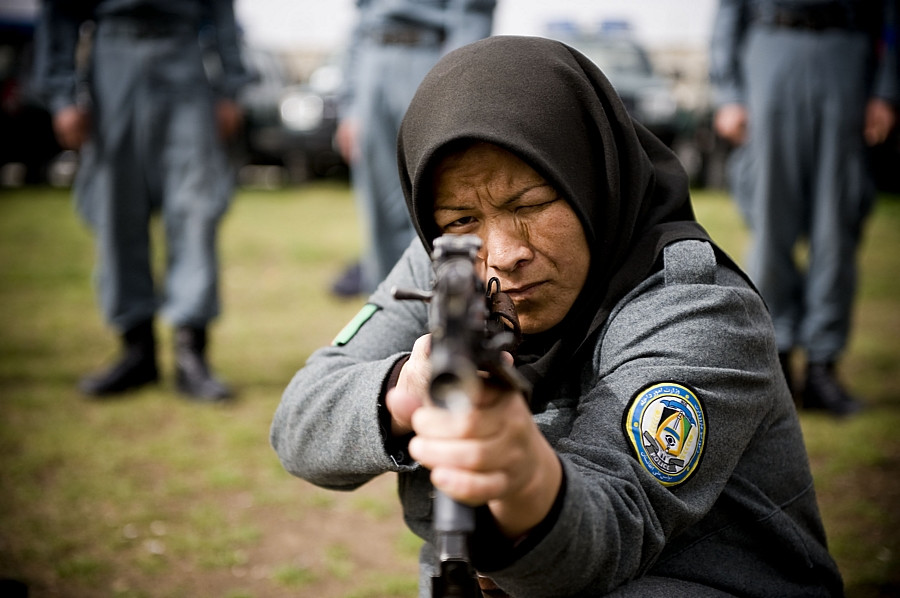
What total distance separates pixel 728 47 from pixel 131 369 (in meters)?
3.62

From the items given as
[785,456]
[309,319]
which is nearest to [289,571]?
[785,456]

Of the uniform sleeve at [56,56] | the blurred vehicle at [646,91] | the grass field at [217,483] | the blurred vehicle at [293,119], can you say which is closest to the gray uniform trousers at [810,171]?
the grass field at [217,483]

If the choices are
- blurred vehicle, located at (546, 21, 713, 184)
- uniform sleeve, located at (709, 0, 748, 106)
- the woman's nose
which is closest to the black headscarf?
the woman's nose

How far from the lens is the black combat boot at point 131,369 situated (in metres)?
4.67

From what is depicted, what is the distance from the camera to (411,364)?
1530mm

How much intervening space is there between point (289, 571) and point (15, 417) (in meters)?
2.16

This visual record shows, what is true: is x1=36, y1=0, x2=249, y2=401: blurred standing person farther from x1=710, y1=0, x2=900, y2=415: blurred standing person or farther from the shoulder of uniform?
the shoulder of uniform

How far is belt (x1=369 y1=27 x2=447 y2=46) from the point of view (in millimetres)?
4719

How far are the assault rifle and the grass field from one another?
1.74 m

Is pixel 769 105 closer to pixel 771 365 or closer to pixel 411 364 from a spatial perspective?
pixel 771 365

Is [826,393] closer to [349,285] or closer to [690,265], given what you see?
[690,265]

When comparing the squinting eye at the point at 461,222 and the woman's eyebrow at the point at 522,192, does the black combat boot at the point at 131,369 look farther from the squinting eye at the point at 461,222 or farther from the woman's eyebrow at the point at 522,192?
the woman's eyebrow at the point at 522,192

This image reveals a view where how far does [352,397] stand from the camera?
5.56 ft

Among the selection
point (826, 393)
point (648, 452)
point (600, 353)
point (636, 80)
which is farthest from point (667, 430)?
point (636, 80)
